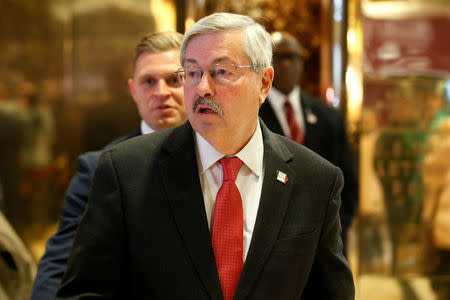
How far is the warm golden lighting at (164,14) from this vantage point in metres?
4.63

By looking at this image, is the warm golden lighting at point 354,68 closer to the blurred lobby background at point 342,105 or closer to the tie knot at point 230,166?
the blurred lobby background at point 342,105

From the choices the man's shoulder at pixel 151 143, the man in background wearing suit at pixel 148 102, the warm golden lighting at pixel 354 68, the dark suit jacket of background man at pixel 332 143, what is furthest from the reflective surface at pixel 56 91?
the man's shoulder at pixel 151 143

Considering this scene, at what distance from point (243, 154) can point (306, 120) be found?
184 cm

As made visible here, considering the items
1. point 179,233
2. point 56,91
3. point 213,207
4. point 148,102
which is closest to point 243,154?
point 213,207

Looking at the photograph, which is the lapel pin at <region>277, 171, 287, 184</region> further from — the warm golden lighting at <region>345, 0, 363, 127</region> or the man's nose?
the warm golden lighting at <region>345, 0, 363, 127</region>

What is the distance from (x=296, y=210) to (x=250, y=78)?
0.37m

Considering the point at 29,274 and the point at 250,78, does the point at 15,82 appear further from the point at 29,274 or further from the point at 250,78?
the point at 250,78

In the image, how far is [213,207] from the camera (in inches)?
62.2

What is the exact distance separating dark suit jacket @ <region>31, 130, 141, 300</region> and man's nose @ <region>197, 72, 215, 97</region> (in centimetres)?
62

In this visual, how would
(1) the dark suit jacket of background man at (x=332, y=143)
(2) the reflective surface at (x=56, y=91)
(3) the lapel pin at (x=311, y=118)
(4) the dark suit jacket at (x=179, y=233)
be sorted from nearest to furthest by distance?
1. (4) the dark suit jacket at (x=179, y=233)
2. (1) the dark suit jacket of background man at (x=332, y=143)
3. (3) the lapel pin at (x=311, y=118)
4. (2) the reflective surface at (x=56, y=91)

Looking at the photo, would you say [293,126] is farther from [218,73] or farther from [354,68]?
[218,73]

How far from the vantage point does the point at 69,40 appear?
15.2 feet

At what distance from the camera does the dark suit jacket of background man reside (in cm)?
329

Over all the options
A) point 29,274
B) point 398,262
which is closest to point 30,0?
point 29,274
